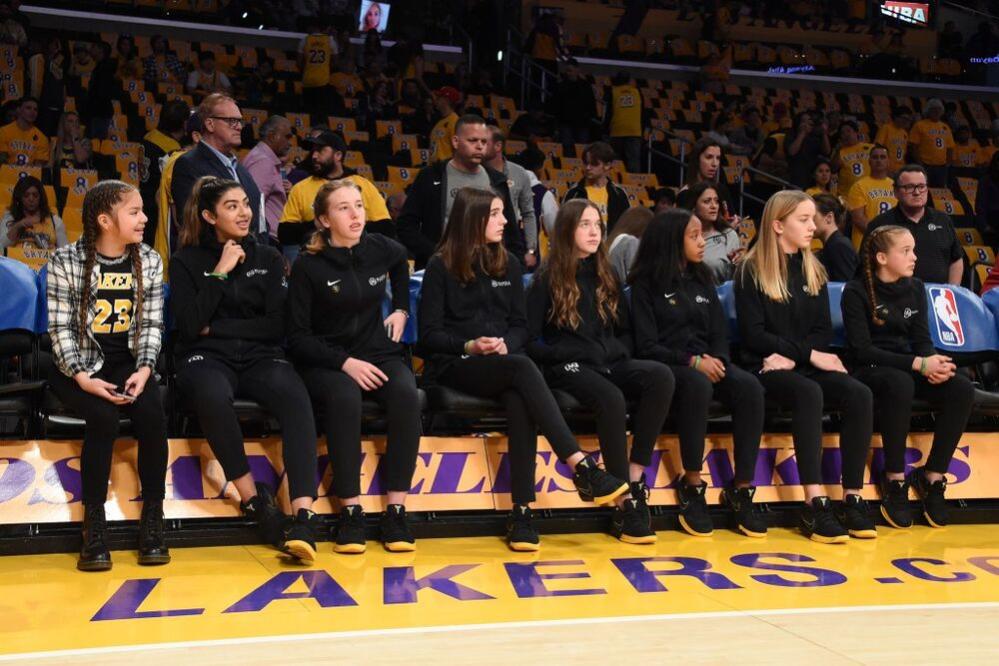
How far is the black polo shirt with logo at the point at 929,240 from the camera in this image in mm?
7266

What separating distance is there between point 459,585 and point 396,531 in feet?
2.10

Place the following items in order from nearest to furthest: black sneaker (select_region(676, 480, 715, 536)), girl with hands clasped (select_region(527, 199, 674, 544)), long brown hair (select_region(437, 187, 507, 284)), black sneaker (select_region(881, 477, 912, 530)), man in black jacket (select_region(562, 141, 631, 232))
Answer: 1. girl with hands clasped (select_region(527, 199, 674, 544))
2. black sneaker (select_region(676, 480, 715, 536))
3. long brown hair (select_region(437, 187, 507, 284))
4. black sneaker (select_region(881, 477, 912, 530))
5. man in black jacket (select_region(562, 141, 631, 232))

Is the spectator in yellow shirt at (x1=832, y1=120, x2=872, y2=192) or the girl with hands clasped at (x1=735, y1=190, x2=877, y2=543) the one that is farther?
the spectator in yellow shirt at (x1=832, y1=120, x2=872, y2=192)

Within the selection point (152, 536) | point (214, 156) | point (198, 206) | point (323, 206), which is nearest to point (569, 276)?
point (323, 206)

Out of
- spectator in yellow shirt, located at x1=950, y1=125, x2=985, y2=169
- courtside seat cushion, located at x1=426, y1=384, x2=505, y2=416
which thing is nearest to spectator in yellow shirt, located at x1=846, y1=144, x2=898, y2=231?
courtside seat cushion, located at x1=426, y1=384, x2=505, y2=416

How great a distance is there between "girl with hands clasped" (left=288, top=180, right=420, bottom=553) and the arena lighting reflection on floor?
25 centimetres

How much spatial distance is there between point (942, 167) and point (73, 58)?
33.8 ft

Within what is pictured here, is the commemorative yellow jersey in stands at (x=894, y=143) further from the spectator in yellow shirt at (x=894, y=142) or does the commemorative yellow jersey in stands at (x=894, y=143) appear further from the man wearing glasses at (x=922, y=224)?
the man wearing glasses at (x=922, y=224)

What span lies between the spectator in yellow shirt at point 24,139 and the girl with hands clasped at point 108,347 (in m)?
6.35

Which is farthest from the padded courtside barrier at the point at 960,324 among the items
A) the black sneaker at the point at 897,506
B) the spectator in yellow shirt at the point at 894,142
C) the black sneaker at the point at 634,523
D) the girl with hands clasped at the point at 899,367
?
the spectator in yellow shirt at the point at 894,142

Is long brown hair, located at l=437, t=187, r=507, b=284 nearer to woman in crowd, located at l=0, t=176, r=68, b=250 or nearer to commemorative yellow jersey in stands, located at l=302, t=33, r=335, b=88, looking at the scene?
woman in crowd, located at l=0, t=176, r=68, b=250

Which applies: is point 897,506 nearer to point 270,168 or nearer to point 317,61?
point 270,168

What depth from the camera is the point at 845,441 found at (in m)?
5.73

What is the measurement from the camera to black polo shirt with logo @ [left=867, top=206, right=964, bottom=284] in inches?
286
